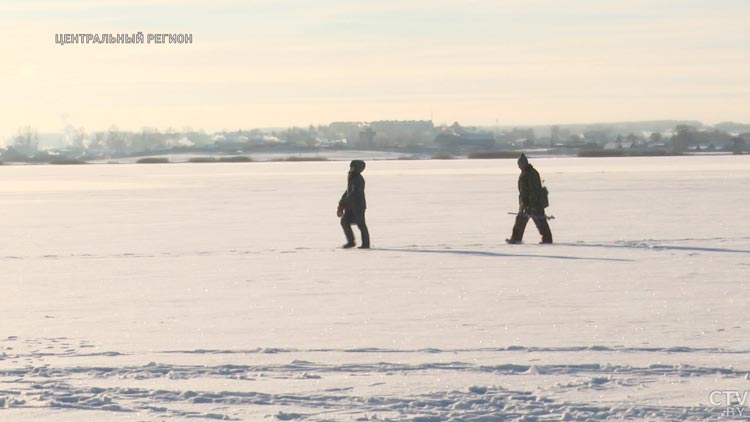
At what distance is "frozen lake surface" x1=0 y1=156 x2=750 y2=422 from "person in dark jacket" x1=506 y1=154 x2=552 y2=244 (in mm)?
465

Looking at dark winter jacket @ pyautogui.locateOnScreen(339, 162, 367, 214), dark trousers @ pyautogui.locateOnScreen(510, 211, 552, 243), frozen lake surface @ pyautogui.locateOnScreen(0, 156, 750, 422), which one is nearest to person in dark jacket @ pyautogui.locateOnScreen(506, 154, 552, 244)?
dark trousers @ pyautogui.locateOnScreen(510, 211, 552, 243)

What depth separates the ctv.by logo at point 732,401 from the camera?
19.4ft

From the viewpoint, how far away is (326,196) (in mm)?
35750

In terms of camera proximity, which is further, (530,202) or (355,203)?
(530,202)

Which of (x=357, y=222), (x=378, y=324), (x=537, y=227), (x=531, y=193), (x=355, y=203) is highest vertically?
(x=531, y=193)

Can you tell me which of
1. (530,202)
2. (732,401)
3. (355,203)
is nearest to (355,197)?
(355,203)

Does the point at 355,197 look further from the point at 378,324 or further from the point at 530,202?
the point at 378,324

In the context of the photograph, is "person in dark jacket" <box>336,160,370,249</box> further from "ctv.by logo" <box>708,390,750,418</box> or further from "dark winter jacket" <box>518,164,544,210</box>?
"ctv.by logo" <box>708,390,750,418</box>

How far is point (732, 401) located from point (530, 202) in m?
11.3

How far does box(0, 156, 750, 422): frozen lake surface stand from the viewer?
251 inches

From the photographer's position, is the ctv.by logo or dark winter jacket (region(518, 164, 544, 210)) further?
dark winter jacket (region(518, 164, 544, 210))

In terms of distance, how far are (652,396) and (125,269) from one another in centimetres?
923

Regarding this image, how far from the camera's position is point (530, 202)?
57.3 feet

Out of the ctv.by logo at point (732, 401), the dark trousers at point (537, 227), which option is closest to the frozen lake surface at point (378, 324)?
the ctv.by logo at point (732, 401)
